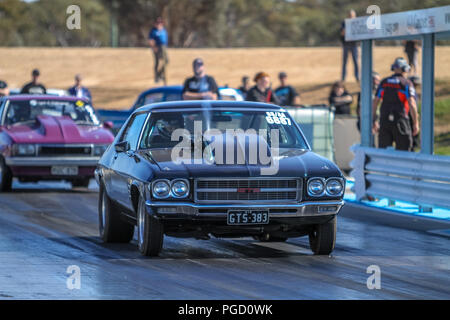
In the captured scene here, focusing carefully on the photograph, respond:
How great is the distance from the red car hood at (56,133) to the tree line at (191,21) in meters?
62.8

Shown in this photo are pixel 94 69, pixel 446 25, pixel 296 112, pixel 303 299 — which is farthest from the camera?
pixel 94 69

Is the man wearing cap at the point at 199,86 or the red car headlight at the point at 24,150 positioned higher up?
the man wearing cap at the point at 199,86

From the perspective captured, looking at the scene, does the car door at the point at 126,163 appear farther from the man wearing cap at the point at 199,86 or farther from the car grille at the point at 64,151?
the man wearing cap at the point at 199,86

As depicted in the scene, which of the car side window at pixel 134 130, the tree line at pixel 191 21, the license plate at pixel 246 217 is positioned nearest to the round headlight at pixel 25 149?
the car side window at pixel 134 130

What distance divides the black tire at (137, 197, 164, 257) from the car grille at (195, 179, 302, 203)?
0.48 metres

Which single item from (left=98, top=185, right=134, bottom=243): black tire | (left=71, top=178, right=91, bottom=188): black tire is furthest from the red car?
(left=98, top=185, right=134, bottom=243): black tire

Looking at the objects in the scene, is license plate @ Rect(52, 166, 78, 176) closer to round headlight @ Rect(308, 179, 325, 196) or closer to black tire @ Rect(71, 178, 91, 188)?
black tire @ Rect(71, 178, 91, 188)

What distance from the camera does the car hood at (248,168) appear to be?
1015 centimetres

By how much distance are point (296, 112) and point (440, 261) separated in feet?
36.1

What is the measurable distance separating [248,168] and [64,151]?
818cm

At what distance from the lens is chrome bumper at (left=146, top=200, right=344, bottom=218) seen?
10.1 meters

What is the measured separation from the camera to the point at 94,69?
58.6 meters

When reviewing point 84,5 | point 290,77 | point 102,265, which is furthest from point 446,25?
point 84,5

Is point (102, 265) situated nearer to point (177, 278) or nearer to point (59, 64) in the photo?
point (177, 278)
